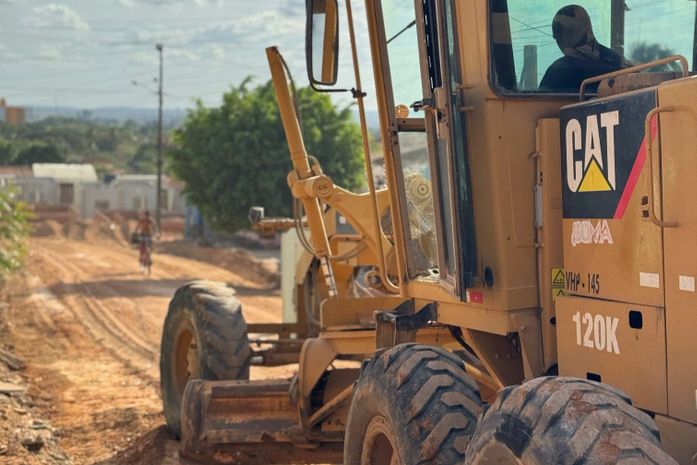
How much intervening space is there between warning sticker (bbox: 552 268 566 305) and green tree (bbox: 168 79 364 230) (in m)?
27.1

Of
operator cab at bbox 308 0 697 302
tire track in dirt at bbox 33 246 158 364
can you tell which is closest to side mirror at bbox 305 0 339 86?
operator cab at bbox 308 0 697 302

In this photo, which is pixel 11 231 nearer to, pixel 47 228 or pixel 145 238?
pixel 145 238

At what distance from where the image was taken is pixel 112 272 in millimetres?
33875

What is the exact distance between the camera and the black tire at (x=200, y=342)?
9500mm

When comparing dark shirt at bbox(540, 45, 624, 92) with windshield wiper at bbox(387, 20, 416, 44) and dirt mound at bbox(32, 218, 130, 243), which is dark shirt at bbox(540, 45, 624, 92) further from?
dirt mound at bbox(32, 218, 130, 243)

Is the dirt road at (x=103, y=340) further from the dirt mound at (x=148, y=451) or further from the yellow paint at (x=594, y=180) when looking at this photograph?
the yellow paint at (x=594, y=180)

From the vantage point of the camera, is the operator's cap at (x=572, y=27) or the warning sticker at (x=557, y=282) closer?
the warning sticker at (x=557, y=282)

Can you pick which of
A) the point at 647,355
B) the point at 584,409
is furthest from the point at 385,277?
the point at 584,409

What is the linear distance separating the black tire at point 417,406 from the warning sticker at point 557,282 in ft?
1.83

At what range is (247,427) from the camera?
A: 804 cm

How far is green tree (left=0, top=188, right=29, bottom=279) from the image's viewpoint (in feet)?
77.7

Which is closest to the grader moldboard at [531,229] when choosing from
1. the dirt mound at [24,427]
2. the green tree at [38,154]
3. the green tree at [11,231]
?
the dirt mound at [24,427]

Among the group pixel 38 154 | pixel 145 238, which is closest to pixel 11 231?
pixel 145 238

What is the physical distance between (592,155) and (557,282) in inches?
26.3
